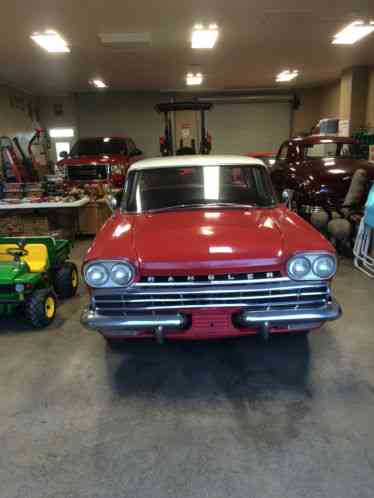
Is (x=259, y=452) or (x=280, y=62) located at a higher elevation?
(x=280, y=62)

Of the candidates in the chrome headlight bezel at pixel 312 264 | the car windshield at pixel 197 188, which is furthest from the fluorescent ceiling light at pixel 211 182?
the chrome headlight bezel at pixel 312 264

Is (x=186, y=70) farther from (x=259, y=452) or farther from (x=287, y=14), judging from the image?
(x=259, y=452)

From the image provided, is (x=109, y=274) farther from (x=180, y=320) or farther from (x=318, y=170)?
(x=318, y=170)

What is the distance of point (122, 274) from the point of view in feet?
7.99

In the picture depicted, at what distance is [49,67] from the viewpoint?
9.71 meters

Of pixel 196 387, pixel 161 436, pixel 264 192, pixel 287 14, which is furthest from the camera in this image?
pixel 287 14

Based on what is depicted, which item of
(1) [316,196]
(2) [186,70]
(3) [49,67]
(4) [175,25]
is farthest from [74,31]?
(1) [316,196]

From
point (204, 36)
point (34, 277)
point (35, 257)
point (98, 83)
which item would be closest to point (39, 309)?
point (34, 277)

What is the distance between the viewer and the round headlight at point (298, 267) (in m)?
2.46

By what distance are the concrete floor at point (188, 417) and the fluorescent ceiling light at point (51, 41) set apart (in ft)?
19.2

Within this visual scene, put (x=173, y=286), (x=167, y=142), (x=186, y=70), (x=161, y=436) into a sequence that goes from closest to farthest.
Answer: (x=161, y=436)
(x=173, y=286)
(x=186, y=70)
(x=167, y=142)

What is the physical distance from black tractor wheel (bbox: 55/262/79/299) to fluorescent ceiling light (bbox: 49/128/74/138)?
38.9ft

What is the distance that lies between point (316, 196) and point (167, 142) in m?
5.98

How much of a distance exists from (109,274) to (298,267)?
121cm
